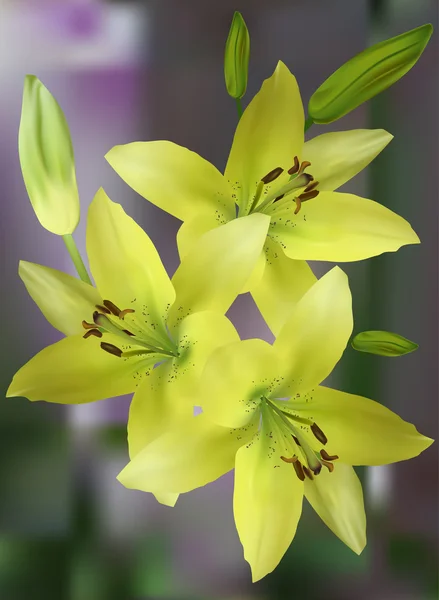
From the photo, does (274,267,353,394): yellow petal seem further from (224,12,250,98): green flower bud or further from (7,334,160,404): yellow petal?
(224,12,250,98): green flower bud

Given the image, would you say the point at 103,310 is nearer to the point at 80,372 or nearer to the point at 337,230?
the point at 80,372

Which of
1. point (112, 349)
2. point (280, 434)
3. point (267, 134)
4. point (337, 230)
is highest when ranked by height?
point (267, 134)

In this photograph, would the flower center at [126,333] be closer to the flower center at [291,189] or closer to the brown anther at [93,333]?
the brown anther at [93,333]

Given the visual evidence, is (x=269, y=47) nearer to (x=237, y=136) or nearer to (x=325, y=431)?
(x=237, y=136)

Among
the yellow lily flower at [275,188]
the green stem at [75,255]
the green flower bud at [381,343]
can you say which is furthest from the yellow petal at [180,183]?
the green flower bud at [381,343]

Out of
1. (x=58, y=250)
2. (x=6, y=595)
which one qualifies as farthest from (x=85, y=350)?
(x=6, y=595)

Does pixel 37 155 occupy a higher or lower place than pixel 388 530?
higher

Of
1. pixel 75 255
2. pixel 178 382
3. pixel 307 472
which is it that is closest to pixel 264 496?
pixel 307 472
